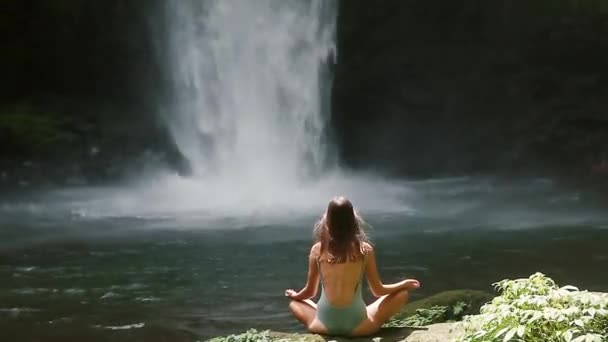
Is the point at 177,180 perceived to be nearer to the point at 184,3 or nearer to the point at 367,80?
the point at 184,3

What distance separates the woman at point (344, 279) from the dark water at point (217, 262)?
2.13 m

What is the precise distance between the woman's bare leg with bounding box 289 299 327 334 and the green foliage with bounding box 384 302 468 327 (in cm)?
101

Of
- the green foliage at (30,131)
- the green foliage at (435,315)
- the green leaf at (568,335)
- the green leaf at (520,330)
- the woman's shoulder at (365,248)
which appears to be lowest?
the green foliage at (435,315)

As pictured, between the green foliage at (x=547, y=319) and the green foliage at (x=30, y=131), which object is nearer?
the green foliage at (x=547, y=319)

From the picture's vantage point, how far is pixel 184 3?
17.9m

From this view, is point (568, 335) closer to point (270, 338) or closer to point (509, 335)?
point (509, 335)

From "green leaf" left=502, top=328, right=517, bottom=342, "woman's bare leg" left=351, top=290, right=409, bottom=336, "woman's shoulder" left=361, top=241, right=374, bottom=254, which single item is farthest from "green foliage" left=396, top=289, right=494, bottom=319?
"green leaf" left=502, top=328, right=517, bottom=342

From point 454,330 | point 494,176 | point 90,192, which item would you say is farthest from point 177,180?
point 454,330

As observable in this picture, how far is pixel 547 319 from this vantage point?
10.1ft

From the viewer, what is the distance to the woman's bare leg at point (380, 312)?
4.16 meters

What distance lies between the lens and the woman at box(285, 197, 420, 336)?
3.97 metres

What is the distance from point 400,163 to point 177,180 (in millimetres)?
6073

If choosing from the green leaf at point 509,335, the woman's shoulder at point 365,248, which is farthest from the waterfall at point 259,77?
the green leaf at point 509,335

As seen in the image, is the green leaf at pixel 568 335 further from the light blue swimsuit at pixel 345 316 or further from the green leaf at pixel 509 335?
the light blue swimsuit at pixel 345 316
